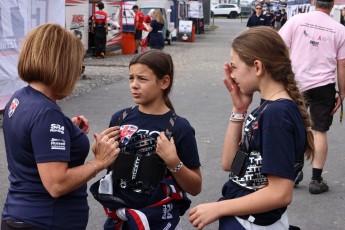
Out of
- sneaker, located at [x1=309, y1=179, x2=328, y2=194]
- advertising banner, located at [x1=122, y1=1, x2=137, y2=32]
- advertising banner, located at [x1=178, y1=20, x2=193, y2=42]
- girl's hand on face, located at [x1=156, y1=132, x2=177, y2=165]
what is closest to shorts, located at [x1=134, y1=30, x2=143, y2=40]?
advertising banner, located at [x1=122, y1=1, x2=137, y2=32]

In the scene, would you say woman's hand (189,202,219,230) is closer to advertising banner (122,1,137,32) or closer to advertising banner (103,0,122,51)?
advertising banner (103,0,122,51)

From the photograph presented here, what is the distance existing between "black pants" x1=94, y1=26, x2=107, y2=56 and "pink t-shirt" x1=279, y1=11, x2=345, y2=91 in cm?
1477

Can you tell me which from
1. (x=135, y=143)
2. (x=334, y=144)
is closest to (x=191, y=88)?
(x=334, y=144)

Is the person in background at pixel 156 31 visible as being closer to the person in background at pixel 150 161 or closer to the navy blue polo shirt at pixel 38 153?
the person in background at pixel 150 161

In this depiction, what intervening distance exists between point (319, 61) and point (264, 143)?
3.66m

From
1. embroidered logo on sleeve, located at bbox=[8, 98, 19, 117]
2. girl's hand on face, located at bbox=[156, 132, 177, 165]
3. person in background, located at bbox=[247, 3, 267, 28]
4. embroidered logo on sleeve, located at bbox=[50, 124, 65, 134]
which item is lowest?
girl's hand on face, located at bbox=[156, 132, 177, 165]

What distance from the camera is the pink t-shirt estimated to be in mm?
5852

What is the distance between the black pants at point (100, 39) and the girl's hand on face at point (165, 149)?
1768 centimetres

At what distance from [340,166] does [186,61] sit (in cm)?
1446

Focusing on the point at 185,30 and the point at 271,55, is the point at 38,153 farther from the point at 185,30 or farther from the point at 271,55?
the point at 185,30

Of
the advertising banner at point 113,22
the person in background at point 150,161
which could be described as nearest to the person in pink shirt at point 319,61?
the person in background at point 150,161

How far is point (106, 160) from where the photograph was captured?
278 cm

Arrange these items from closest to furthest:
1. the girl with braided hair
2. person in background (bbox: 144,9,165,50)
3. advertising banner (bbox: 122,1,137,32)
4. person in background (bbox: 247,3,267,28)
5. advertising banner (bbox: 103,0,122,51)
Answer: the girl with braided hair → person in background (bbox: 144,9,165,50) → advertising banner (bbox: 103,0,122,51) → advertising banner (bbox: 122,1,137,32) → person in background (bbox: 247,3,267,28)

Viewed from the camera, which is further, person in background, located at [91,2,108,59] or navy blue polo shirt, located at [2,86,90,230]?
person in background, located at [91,2,108,59]
